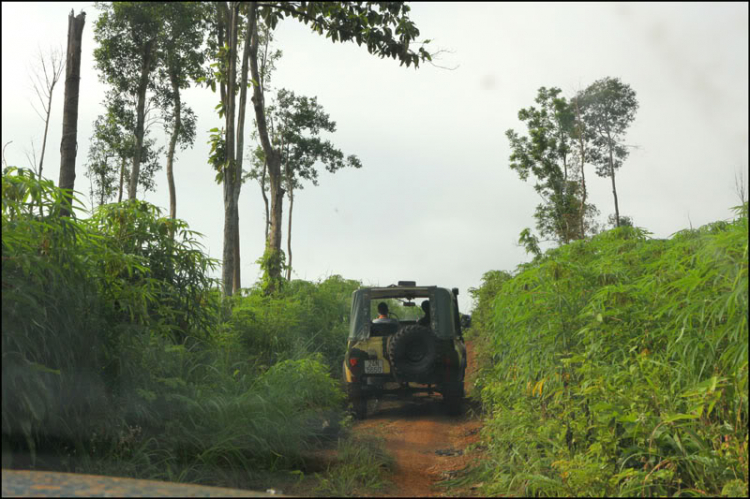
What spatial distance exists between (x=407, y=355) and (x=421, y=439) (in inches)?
49.4

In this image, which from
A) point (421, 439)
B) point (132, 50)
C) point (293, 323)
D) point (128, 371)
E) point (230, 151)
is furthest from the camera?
point (132, 50)

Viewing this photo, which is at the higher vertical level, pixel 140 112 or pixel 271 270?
pixel 140 112

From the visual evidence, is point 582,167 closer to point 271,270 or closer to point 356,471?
point 271,270

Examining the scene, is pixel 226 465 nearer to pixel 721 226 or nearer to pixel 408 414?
pixel 408 414

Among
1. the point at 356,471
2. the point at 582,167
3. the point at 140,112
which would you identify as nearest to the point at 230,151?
the point at 356,471

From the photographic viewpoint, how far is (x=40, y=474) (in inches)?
130

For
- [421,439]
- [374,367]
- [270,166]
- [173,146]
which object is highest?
[173,146]

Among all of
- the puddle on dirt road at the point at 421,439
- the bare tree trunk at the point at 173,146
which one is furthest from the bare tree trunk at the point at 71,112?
the bare tree trunk at the point at 173,146

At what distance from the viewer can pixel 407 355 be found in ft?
26.7

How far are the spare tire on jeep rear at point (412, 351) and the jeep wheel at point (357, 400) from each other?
0.65 meters

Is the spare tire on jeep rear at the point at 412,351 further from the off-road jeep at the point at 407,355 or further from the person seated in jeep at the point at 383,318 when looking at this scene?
the person seated in jeep at the point at 383,318

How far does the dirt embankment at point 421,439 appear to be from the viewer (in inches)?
217

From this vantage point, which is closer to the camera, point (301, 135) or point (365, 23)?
point (365, 23)

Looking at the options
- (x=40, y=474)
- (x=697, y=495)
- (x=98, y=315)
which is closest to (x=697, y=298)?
(x=697, y=495)
